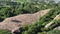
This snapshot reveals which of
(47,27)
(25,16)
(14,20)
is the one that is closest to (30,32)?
(47,27)

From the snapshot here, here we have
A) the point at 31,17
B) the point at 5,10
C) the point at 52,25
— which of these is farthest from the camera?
the point at 5,10

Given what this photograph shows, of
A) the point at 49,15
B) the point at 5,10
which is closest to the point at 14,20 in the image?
the point at 49,15

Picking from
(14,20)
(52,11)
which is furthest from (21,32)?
(52,11)

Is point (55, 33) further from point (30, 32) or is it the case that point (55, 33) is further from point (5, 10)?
point (5, 10)

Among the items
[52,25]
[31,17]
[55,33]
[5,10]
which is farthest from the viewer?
[5,10]

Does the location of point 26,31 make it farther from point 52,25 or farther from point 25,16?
point 25,16

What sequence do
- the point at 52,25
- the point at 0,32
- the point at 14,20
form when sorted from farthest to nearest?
the point at 14,20 → the point at 52,25 → the point at 0,32

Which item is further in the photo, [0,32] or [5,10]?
[5,10]

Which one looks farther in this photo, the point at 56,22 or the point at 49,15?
the point at 49,15

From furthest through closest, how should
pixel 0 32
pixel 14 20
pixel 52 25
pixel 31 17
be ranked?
pixel 31 17 → pixel 14 20 → pixel 52 25 → pixel 0 32
